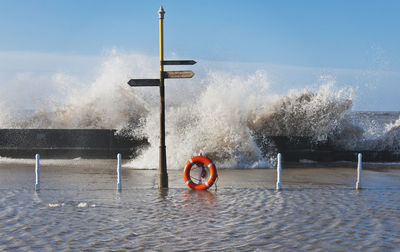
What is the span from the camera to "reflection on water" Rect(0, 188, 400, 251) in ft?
19.5

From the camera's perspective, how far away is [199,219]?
7359 millimetres

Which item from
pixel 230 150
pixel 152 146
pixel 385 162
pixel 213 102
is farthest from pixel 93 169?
pixel 385 162

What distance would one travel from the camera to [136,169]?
1519cm

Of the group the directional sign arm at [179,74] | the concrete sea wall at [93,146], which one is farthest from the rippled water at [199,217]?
the concrete sea wall at [93,146]

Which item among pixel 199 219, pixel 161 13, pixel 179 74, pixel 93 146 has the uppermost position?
pixel 161 13

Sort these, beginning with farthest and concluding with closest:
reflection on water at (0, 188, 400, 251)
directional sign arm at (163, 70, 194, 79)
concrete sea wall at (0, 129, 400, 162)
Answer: concrete sea wall at (0, 129, 400, 162) → directional sign arm at (163, 70, 194, 79) → reflection on water at (0, 188, 400, 251)

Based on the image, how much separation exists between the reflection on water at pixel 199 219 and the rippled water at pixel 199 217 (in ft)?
0.04

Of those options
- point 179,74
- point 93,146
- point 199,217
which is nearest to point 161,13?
point 179,74

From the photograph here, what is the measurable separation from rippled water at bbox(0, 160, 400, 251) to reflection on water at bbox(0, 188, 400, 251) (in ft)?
0.04

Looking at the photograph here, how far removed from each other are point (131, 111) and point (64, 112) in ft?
15.3

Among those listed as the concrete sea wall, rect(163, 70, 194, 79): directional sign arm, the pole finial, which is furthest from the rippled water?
the concrete sea wall

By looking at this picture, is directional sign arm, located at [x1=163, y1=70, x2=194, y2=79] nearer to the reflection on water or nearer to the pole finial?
the pole finial

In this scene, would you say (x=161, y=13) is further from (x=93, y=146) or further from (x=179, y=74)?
(x=93, y=146)

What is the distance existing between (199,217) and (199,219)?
0.50ft
